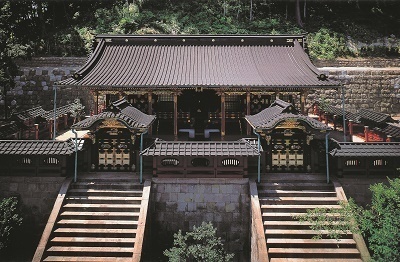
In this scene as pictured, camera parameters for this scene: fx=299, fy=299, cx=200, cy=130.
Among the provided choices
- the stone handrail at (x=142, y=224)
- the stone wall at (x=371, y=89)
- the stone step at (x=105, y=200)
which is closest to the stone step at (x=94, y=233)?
the stone handrail at (x=142, y=224)

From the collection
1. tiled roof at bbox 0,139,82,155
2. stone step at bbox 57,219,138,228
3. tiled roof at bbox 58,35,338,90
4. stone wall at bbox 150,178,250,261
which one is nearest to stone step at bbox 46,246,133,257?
stone step at bbox 57,219,138,228

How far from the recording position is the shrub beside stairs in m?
11.8

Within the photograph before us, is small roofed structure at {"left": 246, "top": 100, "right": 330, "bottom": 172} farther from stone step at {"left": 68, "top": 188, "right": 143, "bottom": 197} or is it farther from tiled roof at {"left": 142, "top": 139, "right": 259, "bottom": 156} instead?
stone step at {"left": 68, "top": 188, "right": 143, "bottom": 197}

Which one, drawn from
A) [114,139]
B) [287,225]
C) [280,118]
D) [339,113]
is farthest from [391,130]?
[114,139]

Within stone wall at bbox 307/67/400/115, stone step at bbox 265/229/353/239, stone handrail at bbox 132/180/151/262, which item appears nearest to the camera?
stone handrail at bbox 132/180/151/262

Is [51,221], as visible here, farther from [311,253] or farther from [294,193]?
[294,193]

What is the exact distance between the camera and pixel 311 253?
1180 cm

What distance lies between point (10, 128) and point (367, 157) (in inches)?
783

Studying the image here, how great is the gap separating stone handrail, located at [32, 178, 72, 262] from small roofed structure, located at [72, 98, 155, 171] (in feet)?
5.66

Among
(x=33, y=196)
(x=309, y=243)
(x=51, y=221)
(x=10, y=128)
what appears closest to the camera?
(x=309, y=243)

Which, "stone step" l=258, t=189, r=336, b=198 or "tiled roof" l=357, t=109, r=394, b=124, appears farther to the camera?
"tiled roof" l=357, t=109, r=394, b=124

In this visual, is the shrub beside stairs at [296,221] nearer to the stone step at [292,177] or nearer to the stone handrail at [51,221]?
the stone step at [292,177]

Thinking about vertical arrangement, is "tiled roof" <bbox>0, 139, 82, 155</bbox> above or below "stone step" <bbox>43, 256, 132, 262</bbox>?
above

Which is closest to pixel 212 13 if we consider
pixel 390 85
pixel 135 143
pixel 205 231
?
pixel 390 85
